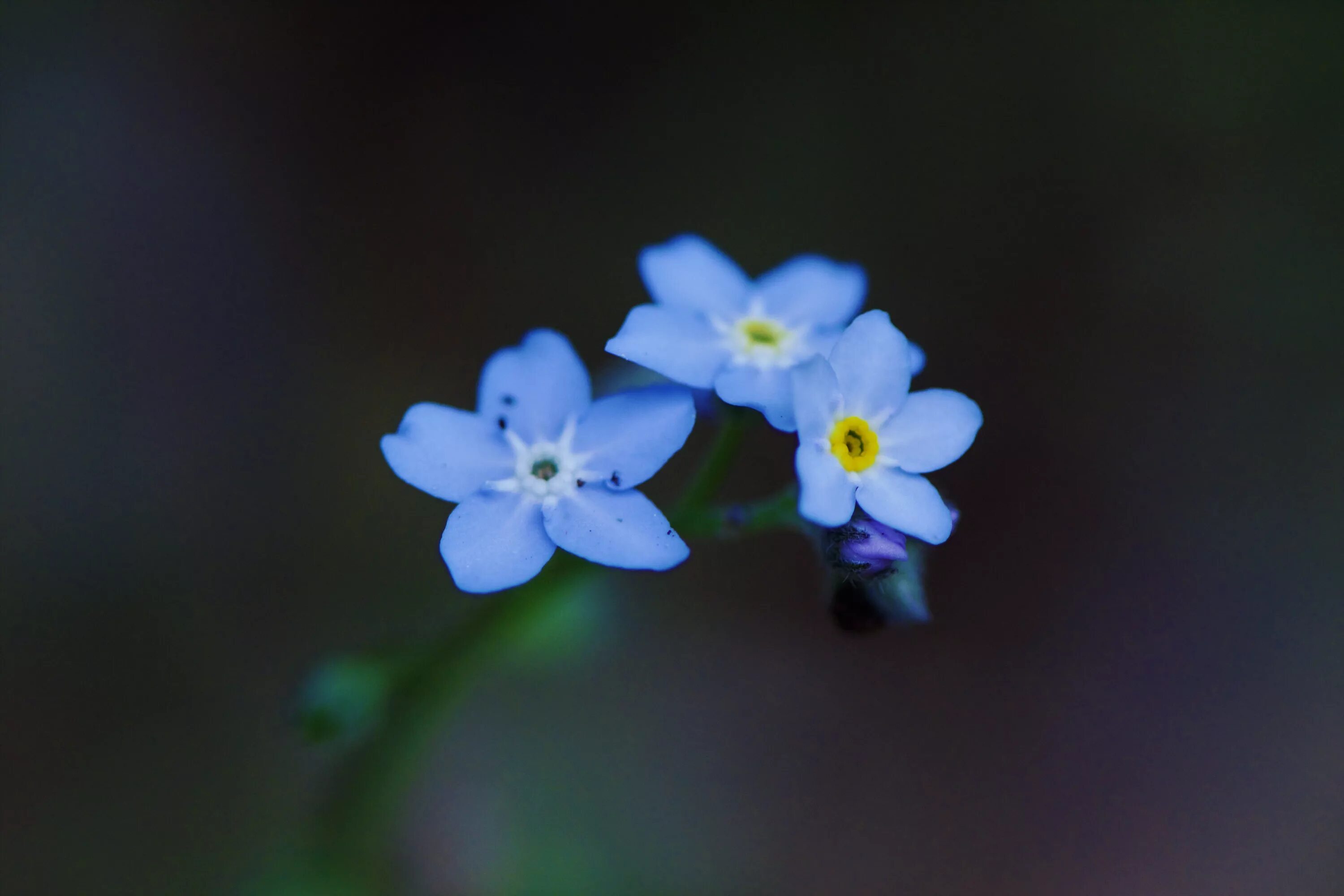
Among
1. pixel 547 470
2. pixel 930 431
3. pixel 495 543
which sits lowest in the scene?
pixel 495 543

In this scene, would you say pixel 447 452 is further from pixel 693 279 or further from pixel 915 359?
pixel 915 359

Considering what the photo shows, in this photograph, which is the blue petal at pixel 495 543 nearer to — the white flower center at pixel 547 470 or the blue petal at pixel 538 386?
the white flower center at pixel 547 470

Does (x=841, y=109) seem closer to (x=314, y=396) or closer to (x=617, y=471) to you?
Result: (x=314, y=396)

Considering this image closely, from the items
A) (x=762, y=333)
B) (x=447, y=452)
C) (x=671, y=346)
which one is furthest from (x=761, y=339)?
(x=447, y=452)

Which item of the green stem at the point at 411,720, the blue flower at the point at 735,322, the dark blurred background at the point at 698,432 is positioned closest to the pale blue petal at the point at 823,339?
the blue flower at the point at 735,322

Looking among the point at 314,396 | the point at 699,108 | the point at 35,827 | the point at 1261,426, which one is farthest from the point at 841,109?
the point at 35,827

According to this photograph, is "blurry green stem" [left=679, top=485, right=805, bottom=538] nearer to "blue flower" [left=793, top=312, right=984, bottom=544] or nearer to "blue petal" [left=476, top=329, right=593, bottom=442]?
"blue flower" [left=793, top=312, right=984, bottom=544]

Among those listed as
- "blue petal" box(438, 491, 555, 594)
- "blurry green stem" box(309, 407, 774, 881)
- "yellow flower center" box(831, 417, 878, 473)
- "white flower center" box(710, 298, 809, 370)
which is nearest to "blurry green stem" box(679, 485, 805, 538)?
"blurry green stem" box(309, 407, 774, 881)
